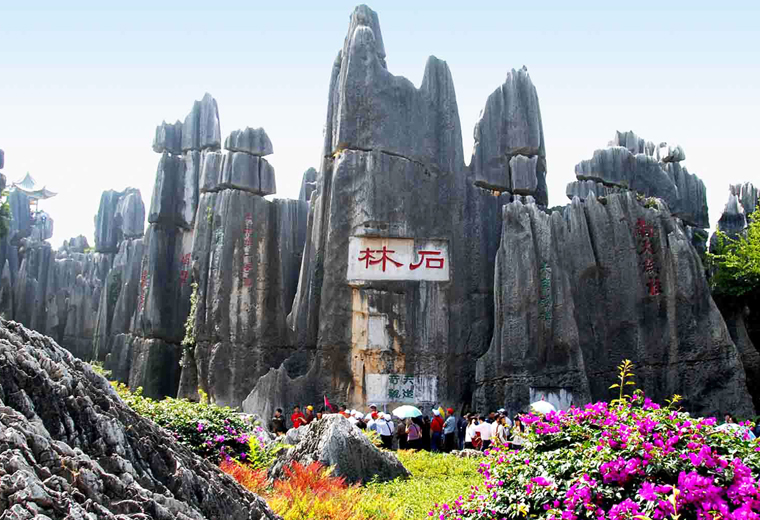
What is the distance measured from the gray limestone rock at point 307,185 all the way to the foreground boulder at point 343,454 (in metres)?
17.5

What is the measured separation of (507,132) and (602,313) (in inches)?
197

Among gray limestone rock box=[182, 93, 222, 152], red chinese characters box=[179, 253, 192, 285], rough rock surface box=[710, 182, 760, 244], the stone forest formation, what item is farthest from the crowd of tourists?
rough rock surface box=[710, 182, 760, 244]

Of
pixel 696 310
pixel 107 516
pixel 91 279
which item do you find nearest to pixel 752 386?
pixel 696 310

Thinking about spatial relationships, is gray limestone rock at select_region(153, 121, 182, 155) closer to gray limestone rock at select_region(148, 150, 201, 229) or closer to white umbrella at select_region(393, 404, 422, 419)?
gray limestone rock at select_region(148, 150, 201, 229)

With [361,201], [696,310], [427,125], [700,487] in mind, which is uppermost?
[427,125]

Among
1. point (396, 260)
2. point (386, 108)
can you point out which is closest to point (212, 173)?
point (386, 108)

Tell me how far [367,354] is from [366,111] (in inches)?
211

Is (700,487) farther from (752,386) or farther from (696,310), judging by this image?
(752,386)

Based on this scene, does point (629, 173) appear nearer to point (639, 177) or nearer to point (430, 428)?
point (639, 177)

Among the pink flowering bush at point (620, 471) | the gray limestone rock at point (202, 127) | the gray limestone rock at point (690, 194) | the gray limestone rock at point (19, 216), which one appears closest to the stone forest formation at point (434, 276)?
the gray limestone rock at point (202, 127)

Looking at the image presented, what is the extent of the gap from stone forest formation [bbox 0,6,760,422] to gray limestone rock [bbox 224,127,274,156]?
44 mm

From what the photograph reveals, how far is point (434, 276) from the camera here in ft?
53.4

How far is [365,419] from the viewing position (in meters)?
12.8

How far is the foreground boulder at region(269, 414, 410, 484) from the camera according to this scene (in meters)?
7.82
